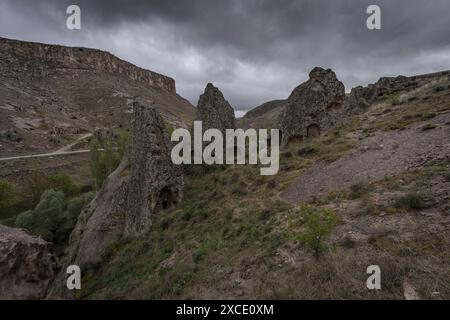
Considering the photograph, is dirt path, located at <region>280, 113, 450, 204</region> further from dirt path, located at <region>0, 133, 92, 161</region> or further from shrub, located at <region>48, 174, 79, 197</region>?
dirt path, located at <region>0, 133, 92, 161</region>

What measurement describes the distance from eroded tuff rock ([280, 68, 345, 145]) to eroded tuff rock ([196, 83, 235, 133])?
4531mm

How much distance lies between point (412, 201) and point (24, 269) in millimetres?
14410

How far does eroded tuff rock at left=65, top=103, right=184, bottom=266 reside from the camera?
13.4m

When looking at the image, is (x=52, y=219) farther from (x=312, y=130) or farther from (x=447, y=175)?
(x=447, y=175)

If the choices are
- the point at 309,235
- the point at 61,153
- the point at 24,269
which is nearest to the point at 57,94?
the point at 61,153

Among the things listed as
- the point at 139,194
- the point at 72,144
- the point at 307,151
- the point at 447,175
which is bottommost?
the point at 139,194

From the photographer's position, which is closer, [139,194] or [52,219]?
[139,194]

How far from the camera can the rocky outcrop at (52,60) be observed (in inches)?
4003

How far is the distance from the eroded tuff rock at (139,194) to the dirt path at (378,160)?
6.32 m

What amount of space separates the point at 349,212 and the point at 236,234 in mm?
3532

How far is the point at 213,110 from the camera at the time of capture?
64.1 feet

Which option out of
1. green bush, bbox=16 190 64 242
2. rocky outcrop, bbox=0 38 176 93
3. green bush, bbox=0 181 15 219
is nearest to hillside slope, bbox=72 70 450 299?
green bush, bbox=16 190 64 242

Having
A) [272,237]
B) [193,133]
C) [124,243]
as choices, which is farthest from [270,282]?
[193,133]

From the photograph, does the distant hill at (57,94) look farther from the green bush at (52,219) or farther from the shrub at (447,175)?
the shrub at (447,175)
